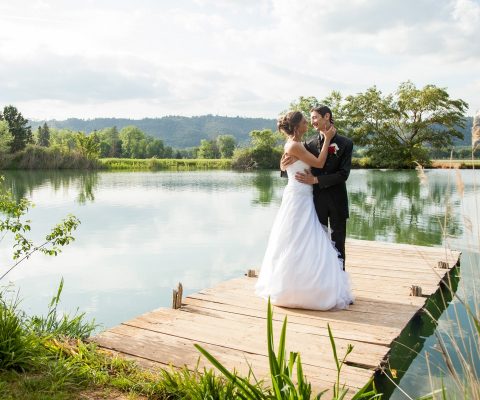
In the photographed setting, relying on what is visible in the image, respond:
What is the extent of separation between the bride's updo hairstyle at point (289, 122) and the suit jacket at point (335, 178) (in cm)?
43

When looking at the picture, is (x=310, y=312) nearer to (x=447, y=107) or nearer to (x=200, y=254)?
(x=200, y=254)

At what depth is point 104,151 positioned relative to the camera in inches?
3546

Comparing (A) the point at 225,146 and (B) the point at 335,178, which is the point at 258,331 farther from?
(A) the point at 225,146

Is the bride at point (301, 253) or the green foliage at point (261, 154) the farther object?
the green foliage at point (261, 154)

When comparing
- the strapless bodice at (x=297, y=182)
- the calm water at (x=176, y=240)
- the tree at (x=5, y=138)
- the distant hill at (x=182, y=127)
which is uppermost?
the distant hill at (x=182, y=127)

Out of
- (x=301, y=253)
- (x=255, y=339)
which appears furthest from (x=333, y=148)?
(x=255, y=339)

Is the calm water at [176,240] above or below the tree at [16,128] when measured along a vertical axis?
below

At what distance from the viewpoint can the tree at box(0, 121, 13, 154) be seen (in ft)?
124

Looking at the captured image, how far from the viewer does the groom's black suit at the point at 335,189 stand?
482cm

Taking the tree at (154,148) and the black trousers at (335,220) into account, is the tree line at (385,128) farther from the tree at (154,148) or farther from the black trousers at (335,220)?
the tree at (154,148)

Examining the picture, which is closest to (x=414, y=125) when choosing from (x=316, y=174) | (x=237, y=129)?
(x=316, y=174)

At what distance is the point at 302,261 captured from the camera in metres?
4.54

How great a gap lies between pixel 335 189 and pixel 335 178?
15 centimetres

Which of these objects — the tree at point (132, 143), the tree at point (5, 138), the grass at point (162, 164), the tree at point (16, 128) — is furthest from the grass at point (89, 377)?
the tree at point (132, 143)
